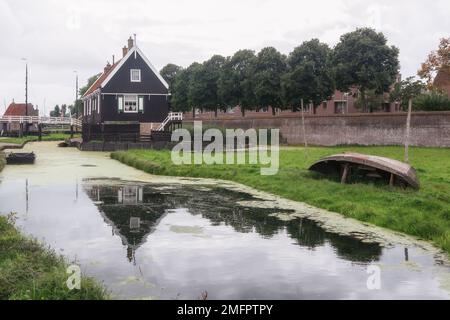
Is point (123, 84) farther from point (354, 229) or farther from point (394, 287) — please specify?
point (394, 287)

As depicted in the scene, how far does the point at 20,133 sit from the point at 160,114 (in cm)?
2274

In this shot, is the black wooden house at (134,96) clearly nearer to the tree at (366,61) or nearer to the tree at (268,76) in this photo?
the tree at (268,76)

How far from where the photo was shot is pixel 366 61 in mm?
45500

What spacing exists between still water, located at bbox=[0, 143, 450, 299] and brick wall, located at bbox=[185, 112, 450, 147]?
66.1 feet

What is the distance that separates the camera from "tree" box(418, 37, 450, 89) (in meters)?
40.1

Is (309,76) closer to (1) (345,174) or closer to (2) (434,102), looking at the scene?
(2) (434,102)

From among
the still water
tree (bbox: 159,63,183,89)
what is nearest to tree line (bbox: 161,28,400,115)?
tree (bbox: 159,63,183,89)

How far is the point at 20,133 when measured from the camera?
207 ft

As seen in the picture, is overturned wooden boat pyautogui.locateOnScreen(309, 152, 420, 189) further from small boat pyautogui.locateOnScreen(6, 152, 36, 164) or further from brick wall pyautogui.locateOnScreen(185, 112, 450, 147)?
small boat pyautogui.locateOnScreen(6, 152, 36, 164)

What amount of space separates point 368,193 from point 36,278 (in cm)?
1030

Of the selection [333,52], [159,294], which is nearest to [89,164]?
[159,294]

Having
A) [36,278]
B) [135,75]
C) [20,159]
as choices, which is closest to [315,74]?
[135,75]

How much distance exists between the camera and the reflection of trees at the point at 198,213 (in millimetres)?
10734

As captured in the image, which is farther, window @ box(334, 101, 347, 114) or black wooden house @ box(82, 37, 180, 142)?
window @ box(334, 101, 347, 114)
